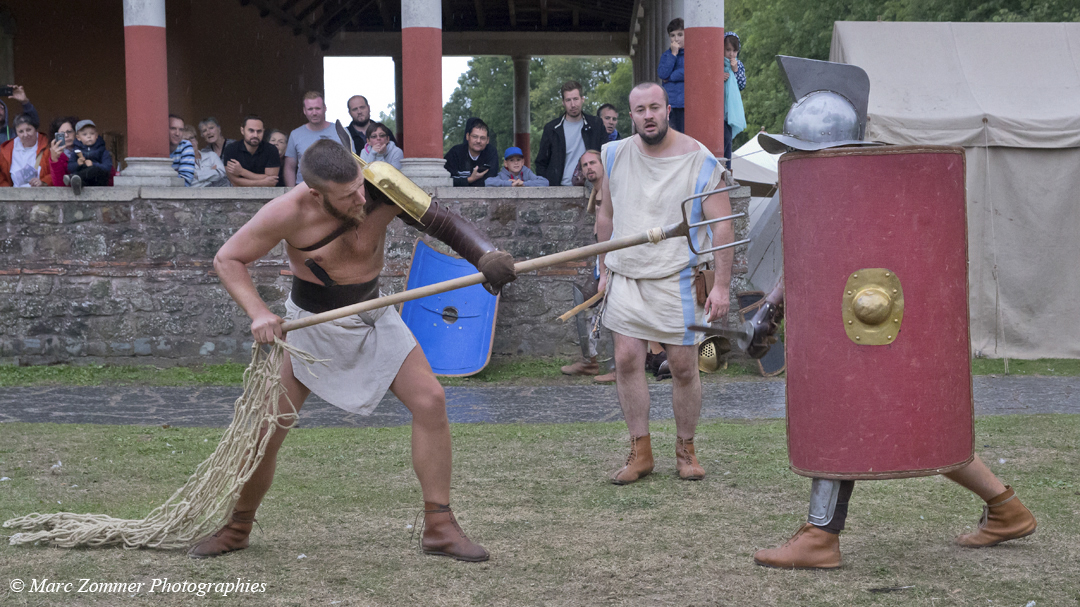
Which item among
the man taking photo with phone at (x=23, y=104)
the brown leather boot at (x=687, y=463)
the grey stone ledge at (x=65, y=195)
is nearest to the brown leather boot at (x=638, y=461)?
the brown leather boot at (x=687, y=463)

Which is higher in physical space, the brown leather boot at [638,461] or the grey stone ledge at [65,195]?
the grey stone ledge at [65,195]

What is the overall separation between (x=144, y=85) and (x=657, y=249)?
623 centimetres

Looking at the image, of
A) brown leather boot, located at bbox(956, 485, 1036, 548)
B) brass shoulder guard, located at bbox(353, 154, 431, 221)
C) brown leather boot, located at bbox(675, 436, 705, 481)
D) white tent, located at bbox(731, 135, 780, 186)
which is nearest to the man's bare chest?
brass shoulder guard, located at bbox(353, 154, 431, 221)

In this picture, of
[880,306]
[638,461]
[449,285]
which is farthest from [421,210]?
[638,461]

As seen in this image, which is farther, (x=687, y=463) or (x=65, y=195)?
(x=65, y=195)

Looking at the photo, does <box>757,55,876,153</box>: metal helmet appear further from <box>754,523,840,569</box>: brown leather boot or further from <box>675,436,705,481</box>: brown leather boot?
<box>675,436,705,481</box>: brown leather boot

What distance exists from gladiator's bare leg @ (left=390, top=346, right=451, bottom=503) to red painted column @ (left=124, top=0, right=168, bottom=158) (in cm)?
659

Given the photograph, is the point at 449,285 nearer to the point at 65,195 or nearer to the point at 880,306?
the point at 880,306

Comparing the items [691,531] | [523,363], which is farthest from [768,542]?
[523,363]

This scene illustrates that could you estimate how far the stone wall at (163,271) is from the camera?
9242 millimetres

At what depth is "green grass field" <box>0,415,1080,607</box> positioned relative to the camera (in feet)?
10.6

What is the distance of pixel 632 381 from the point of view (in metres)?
5.02

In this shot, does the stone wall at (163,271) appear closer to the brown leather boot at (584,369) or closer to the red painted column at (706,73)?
the brown leather boot at (584,369)

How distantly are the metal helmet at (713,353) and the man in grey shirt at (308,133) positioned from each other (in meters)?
4.95
